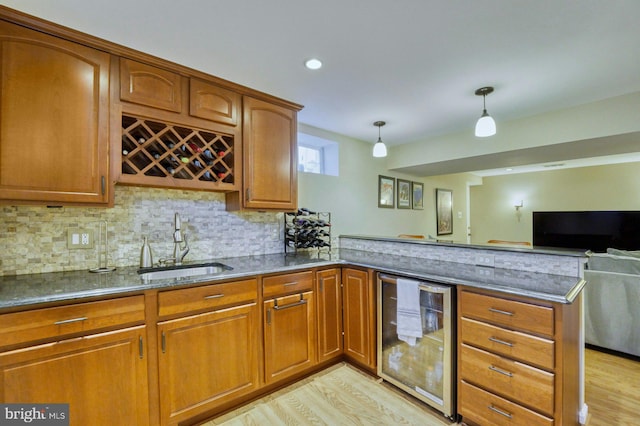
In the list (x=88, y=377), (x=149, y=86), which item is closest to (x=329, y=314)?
(x=88, y=377)

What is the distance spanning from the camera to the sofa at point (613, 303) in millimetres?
2463

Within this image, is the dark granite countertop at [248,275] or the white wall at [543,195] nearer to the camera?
the dark granite countertop at [248,275]

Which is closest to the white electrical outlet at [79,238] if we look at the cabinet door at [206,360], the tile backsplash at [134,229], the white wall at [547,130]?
the tile backsplash at [134,229]

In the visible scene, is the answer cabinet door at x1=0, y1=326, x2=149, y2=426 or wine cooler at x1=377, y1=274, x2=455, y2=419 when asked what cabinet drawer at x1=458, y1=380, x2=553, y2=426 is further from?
cabinet door at x1=0, y1=326, x2=149, y2=426

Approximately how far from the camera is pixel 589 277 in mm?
2691

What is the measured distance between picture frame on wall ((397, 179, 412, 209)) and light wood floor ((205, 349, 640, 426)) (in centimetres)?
271

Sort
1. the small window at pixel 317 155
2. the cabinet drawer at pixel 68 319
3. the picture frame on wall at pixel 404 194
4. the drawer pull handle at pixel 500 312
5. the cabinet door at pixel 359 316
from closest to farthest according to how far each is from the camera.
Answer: the cabinet drawer at pixel 68 319
the drawer pull handle at pixel 500 312
the cabinet door at pixel 359 316
the small window at pixel 317 155
the picture frame on wall at pixel 404 194

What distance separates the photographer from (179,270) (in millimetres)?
2211

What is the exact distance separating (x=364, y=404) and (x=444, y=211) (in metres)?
4.26

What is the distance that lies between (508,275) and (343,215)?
6.65ft

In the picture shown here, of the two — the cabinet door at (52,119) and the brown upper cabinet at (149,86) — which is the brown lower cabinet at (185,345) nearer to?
the cabinet door at (52,119)

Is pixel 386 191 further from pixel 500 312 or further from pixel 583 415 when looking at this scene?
pixel 583 415

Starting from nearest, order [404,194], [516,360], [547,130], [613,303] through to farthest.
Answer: [516,360], [613,303], [547,130], [404,194]

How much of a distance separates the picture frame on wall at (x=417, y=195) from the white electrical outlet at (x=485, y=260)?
8.46 feet
